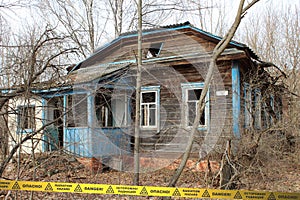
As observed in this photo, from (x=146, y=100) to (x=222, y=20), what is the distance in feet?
55.5

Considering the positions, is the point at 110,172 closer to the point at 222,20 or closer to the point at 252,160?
the point at 252,160

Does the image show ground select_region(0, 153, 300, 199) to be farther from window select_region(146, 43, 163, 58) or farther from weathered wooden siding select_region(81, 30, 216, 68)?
window select_region(146, 43, 163, 58)

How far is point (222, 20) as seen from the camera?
2572 centimetres

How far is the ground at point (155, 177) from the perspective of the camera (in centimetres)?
698

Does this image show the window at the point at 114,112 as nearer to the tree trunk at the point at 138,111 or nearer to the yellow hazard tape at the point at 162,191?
the tree trunk at the point at 138,111

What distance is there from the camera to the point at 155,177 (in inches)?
365

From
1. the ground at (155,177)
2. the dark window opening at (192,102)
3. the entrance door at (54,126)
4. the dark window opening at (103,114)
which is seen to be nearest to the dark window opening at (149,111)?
the dark window opening at (192,102)

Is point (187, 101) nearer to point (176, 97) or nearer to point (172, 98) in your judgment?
point (176, 97)

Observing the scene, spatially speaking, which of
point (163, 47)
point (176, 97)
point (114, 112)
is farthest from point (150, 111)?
point (163, 47)

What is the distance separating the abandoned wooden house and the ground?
2.58ft

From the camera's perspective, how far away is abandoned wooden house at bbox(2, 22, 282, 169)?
31.4 ft

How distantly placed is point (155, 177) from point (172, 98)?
313 centimetres

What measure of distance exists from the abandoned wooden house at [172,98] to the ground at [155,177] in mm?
785

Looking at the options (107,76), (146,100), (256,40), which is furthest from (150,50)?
(256,40)
